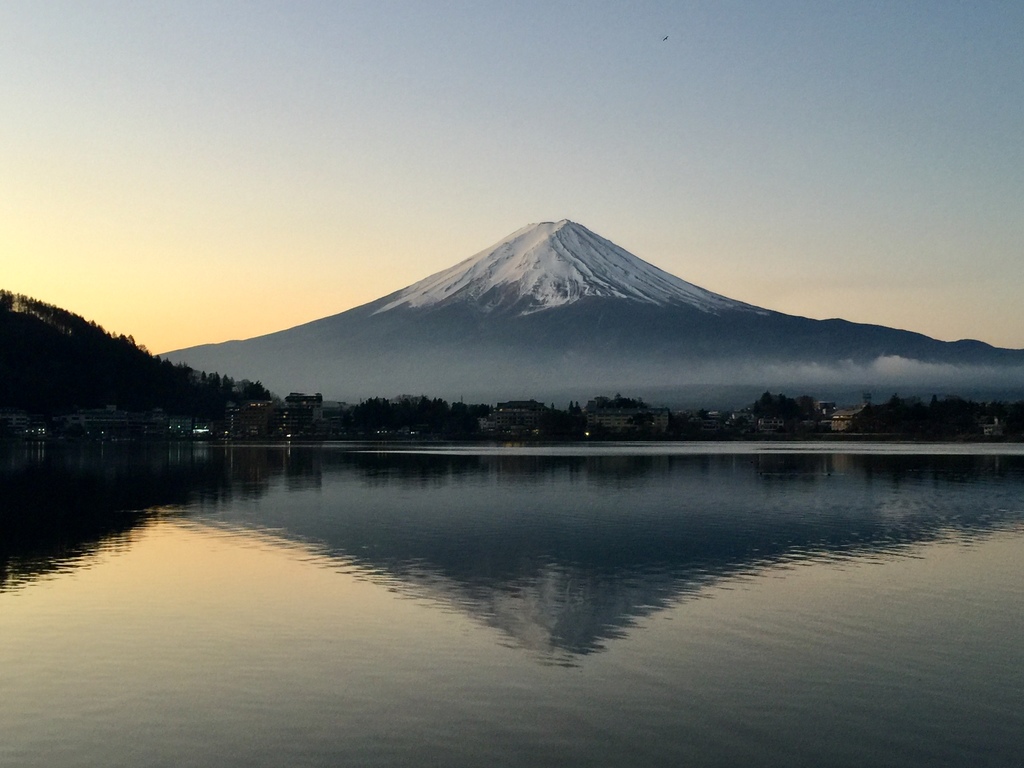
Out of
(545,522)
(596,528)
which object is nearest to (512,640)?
(596,528)

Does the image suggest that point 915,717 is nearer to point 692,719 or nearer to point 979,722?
point 979,722

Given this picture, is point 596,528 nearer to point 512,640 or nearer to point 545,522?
point 545,522

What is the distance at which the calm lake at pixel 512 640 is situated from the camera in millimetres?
11141

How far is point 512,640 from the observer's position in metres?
15.8

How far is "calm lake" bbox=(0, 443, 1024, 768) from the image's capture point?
1114 cm

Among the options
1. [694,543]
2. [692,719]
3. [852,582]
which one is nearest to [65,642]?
[692,719]

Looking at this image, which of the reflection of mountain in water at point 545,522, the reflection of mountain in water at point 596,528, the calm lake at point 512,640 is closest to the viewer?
the calm lake at point 512,640

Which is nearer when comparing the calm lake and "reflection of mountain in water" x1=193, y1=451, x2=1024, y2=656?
the calm lake

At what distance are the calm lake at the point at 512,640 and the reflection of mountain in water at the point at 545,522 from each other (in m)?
0.16

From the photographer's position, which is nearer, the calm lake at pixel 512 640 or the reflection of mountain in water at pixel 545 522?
the calm lake at pixel 512 640

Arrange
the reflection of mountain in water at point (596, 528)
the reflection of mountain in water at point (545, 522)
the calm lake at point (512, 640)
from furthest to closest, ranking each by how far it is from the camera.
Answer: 1. the reflection of mountain in water at point (545, 522)
2. the reflection of mountain in water at point (596, 528)
3. the calm lake at point (512, 640)

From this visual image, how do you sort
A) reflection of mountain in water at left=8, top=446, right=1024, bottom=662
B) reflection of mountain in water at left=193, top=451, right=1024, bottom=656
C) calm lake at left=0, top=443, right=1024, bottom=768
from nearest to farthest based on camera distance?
Result: calm lake at left=0, top=443, right=1024, bottom=768, reflection of mountain in water at left=193, top=451, right=1024, bottom=656, reflection of mountain in water at left=8, top=446, right=1024, bottom=662

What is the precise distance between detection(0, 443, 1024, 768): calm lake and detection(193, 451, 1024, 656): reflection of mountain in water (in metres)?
0.16

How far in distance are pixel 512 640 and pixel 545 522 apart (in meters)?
17.4
